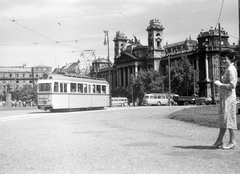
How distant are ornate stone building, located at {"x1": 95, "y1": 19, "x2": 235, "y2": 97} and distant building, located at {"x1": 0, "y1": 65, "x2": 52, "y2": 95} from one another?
1343 inches

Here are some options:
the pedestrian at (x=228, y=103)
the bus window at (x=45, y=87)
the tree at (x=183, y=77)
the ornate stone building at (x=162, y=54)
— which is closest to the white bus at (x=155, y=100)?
the ornate stone building at (x=162, y=54)

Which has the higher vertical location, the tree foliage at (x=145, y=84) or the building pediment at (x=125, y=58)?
the building pediment at (x=125, y=58)

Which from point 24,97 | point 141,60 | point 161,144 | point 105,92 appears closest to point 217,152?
point 161,144

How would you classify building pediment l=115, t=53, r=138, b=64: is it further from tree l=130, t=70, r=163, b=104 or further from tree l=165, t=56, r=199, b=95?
tree l=165, t=56, r=199, b=95

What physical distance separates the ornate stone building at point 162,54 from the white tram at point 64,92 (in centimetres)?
3698

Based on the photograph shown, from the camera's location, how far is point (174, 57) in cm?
9975

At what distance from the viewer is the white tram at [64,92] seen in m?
26.6

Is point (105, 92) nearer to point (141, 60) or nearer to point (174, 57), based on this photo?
point (174, 57)

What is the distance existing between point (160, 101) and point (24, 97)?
69238mm

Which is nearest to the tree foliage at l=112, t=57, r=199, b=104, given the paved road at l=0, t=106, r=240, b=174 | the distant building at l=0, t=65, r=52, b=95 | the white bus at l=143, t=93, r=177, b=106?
the white bus at l=143, t=93, r=177, b=106

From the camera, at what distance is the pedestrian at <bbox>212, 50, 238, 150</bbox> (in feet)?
24.3

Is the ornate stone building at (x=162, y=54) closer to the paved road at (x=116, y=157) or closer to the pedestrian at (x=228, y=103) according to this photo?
the paved road at (x=116, y=157)

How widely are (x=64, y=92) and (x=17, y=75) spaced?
13198cm

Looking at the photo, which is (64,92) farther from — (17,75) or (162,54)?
(17,75)
